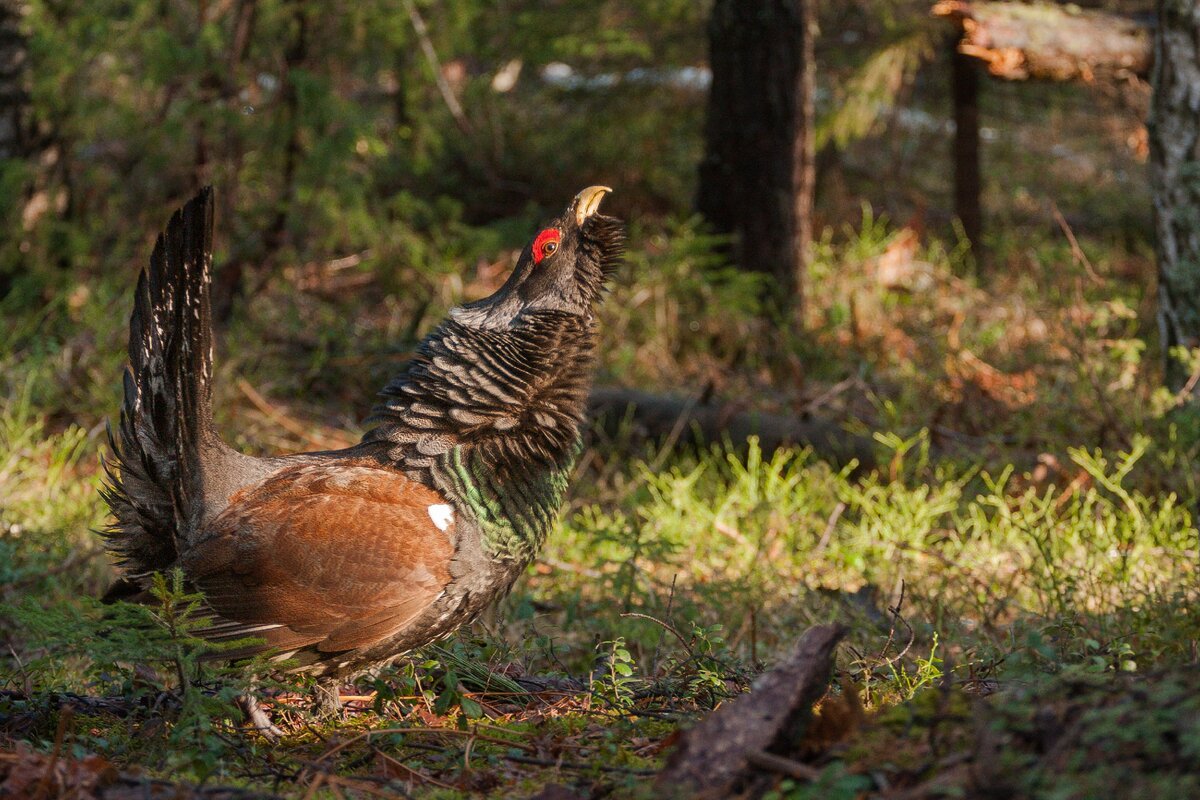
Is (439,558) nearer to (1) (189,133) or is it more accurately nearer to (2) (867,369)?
(2) (867,369)

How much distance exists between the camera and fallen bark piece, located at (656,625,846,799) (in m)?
2.50

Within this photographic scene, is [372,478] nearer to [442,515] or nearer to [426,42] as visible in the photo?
[442,515]

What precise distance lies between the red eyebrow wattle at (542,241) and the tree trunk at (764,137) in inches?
197

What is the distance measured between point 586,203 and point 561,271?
0.94 feet

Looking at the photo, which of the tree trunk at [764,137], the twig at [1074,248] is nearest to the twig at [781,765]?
the twig at [1074,248]

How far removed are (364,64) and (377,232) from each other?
8.69ft

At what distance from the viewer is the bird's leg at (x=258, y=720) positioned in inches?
138

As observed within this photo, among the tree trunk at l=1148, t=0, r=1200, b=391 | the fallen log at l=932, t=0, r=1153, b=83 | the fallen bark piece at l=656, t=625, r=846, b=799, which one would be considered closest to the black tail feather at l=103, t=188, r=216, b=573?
the fallen bark piece at l=656, t=625, r=846, b=799

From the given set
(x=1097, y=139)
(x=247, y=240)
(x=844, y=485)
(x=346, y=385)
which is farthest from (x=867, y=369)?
(x=1097, y=139)

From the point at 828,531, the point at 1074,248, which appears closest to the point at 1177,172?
the point at 1074,248

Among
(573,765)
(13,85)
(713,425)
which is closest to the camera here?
(573,765)

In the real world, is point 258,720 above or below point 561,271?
below

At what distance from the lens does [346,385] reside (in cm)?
822

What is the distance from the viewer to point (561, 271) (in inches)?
166
